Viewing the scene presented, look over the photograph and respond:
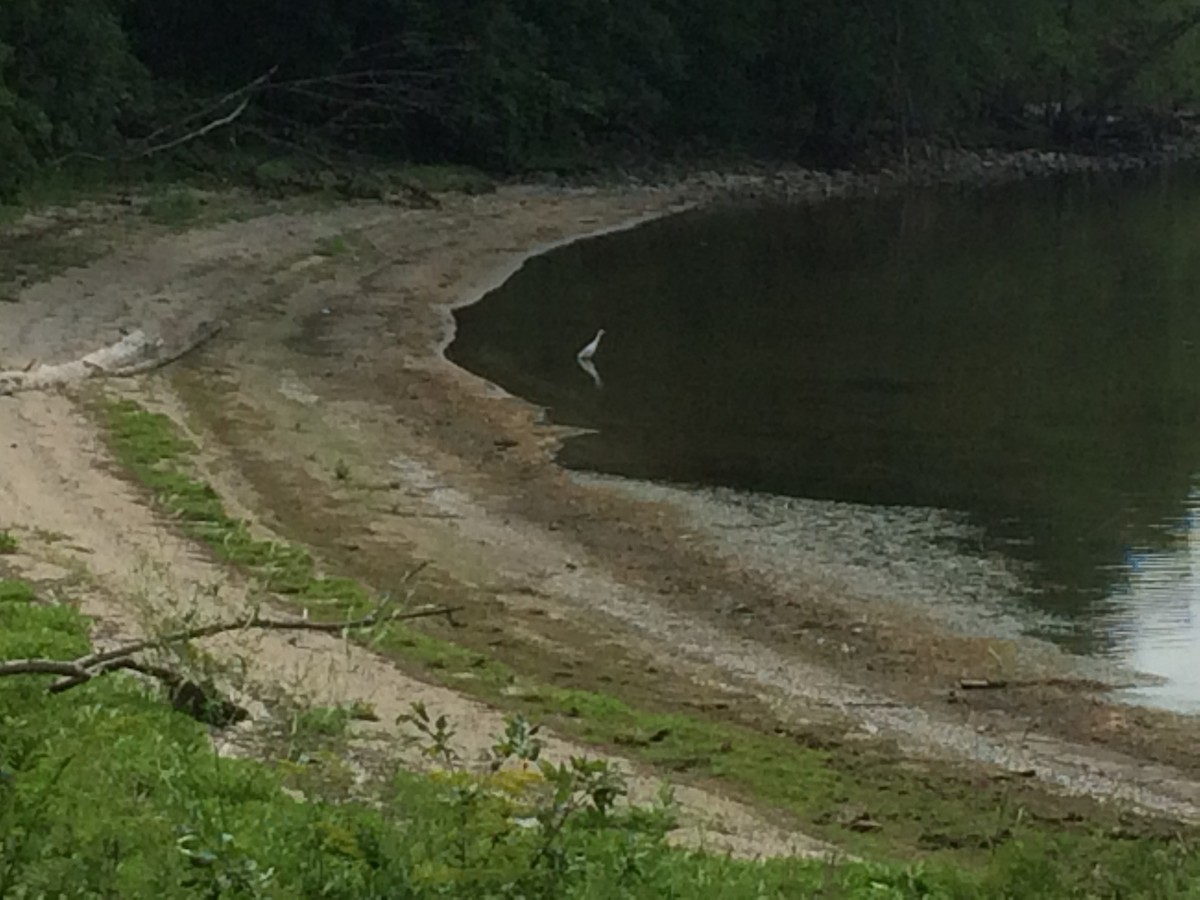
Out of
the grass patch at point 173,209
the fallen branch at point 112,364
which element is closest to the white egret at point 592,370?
the fallen branch at point 112,364

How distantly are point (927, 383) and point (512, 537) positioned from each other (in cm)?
852

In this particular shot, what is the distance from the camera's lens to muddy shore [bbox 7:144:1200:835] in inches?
433

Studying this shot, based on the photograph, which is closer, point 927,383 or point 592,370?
point 927,383

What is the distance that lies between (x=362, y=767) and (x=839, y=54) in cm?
4139

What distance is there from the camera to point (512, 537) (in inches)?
566

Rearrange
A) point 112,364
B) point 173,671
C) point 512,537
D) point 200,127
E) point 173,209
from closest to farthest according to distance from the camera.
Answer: point 173,671, point 512,537, point 112,364, point 173,209, point 200,127

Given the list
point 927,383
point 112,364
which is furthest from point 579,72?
point 112,364

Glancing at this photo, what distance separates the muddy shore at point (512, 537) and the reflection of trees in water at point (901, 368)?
3.89 feet

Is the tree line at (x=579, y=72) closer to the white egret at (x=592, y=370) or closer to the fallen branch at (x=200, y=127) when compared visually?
the fallen branch at (x=200, y=127)

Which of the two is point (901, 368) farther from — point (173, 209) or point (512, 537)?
point (173, 209)

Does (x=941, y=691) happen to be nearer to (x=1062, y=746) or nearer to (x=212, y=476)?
(x=1062, y=746)

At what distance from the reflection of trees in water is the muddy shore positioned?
1187 millimetres

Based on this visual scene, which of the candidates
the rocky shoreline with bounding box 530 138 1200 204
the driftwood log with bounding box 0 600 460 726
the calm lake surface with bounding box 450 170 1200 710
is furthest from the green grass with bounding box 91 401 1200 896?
the rocky shoreline with bounding box 530 138 1200 204

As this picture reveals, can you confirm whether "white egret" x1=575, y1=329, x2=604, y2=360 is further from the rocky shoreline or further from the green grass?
the rocky shoreline
